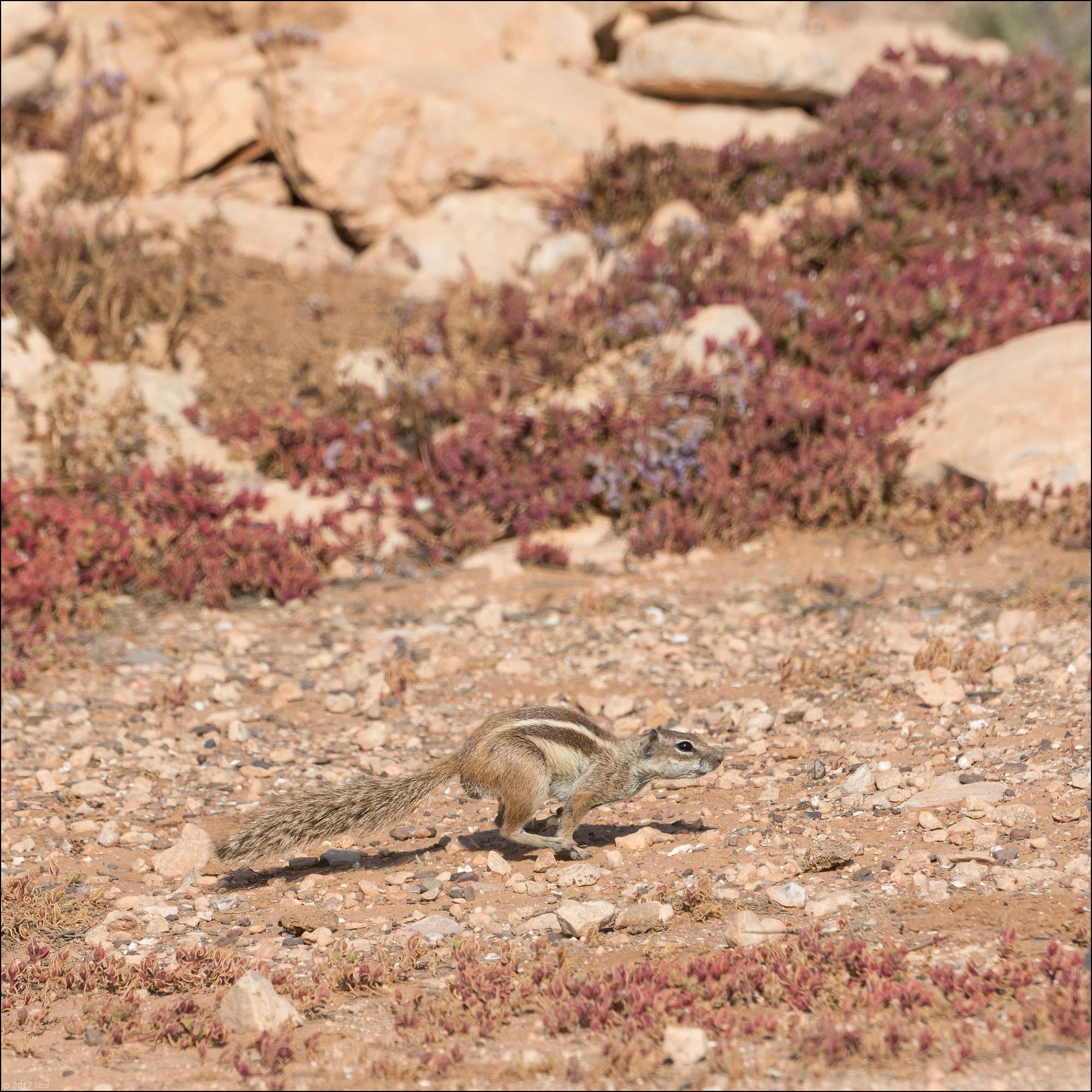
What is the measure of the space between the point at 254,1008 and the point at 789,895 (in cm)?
246

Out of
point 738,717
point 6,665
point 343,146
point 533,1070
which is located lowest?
point 6,665

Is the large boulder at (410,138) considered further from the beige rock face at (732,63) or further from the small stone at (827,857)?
the small stone at (827,857)

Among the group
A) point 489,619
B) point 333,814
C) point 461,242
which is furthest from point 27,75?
point 333,814

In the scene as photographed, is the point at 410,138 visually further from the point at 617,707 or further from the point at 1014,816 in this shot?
the point at 1014,816

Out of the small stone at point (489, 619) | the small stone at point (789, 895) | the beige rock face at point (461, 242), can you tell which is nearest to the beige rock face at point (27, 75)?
the beige rock face at point (461, 242)

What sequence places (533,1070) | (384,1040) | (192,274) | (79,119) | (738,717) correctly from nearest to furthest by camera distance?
(533,1070), (384,1040), (738,717), (192,274), (79,119)

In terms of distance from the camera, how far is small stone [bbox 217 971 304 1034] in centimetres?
479

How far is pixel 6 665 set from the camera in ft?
30.0

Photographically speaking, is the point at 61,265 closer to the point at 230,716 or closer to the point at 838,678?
the point at 230,716

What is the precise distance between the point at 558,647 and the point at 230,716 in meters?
2.54

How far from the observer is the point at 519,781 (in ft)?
20.5

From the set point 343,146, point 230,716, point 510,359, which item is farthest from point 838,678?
point 343,146

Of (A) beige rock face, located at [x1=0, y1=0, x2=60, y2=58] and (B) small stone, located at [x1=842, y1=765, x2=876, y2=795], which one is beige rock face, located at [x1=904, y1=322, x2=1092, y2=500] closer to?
(B) small stone, located at [x1=842, y1=765, x2=876, y2=795]

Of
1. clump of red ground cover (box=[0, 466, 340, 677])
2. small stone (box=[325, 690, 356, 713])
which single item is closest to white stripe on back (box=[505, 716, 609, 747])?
small stone (box=[325, 690, 356, 713])
